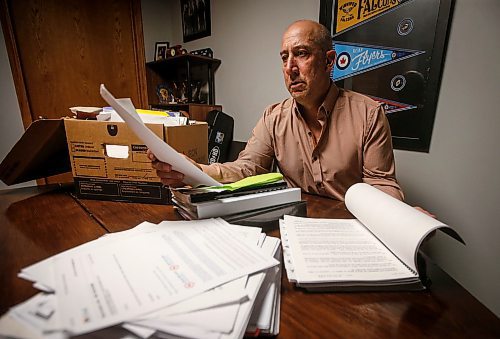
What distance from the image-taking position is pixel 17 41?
2.18 meters

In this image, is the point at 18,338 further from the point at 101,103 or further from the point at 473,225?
the point at 101,103

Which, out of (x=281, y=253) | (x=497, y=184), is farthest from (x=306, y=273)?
(x=497, y=184)

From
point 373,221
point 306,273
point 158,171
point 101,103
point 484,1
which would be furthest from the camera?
point 101,103

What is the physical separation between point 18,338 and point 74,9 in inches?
122

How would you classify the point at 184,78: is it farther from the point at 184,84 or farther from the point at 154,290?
the point at 154,290

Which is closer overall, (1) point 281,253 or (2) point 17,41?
(1) point 281,253

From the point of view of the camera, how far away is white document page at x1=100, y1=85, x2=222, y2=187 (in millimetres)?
497

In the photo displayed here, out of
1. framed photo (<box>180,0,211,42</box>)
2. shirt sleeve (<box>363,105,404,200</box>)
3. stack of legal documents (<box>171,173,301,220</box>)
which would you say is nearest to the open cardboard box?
stack of legal documents (<box>171,173,301,220</box>)

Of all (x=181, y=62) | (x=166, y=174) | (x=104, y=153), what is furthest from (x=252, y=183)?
(x=181, y=62)

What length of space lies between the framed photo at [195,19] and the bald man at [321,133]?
1687 millimetres

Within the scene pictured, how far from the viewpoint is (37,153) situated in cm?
86

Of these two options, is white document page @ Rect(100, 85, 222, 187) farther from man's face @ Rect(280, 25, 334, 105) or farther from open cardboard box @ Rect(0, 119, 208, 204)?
man's face @ Rect(280, 25, 334, 105)

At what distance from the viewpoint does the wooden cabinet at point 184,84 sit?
7.84ft

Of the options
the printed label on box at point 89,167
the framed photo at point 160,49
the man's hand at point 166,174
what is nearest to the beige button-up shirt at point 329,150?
the man's hand at point 166,174
